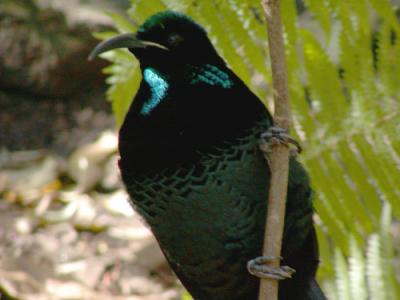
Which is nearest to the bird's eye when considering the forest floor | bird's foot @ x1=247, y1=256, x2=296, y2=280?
bird's foot @ x1=247, y1=256, x2=296, y2=280

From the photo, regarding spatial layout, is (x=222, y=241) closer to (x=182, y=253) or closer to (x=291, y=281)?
(x=182, y=253)

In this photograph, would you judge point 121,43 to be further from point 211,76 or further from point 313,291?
point 313,291

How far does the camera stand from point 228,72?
7.27 ft

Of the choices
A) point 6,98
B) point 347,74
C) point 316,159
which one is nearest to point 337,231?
point 316,159

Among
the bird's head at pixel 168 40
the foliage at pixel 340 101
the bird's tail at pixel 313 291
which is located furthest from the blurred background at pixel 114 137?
the bird's head at pixel 168 40

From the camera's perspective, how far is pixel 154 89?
2166mm

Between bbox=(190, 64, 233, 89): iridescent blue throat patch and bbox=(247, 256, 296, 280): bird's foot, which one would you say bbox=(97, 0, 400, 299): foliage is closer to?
bbox=(190, 64, 233, 89): iridescent blue throat patch

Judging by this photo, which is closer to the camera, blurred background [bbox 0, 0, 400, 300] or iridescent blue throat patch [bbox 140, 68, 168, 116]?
iridescent blue throat patch [bbox 140, 68, 168, 116]

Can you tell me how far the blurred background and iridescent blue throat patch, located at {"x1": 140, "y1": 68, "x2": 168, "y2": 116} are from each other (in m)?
0.44

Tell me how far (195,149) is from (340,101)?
747 mm

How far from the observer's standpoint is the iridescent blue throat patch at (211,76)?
7.16 feet

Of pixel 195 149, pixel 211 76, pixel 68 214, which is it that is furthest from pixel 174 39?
pixel 68 214

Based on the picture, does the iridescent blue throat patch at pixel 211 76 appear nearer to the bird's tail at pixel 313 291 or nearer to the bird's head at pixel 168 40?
the bird's head at pixel 168 40

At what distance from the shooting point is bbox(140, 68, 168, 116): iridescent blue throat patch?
7.11 ft
